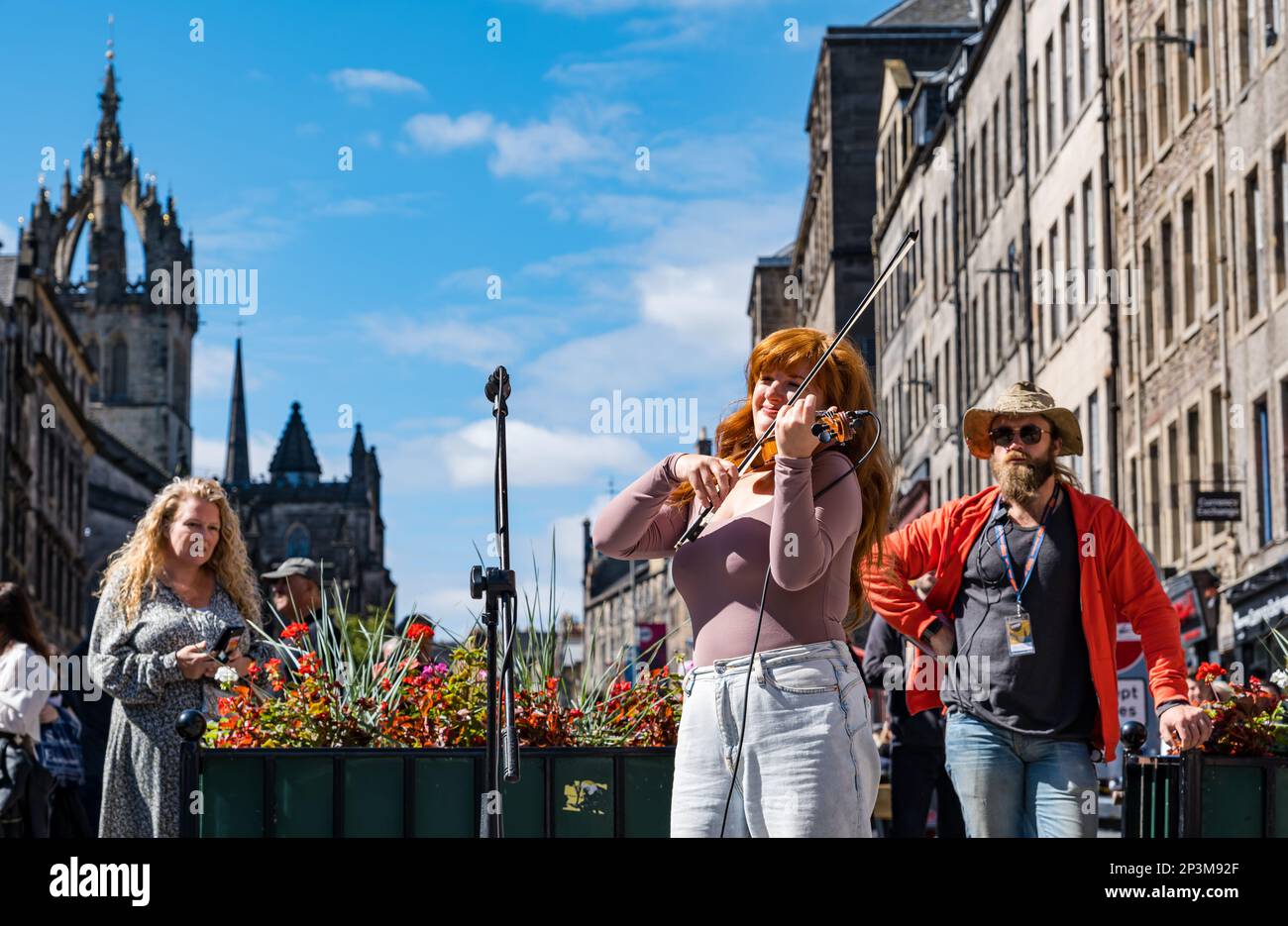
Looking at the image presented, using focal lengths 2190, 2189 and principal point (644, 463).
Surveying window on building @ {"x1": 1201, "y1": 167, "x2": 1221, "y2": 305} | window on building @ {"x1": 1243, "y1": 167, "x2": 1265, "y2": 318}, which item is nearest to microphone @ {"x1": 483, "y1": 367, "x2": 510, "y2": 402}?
window on building @ {"x1": 1243, "y1": 167, "x2": 1265, "y2": 318}

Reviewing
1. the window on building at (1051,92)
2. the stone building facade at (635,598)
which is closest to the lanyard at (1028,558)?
the window on building at (1051,92)

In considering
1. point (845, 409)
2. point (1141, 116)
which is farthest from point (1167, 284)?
point (845, 409)

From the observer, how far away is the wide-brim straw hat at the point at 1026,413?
6684 millimetres

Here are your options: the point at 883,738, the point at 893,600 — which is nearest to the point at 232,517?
the point at 893,600

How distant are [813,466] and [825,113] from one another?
6694cm

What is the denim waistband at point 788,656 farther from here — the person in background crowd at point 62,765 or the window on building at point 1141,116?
the window on building at point 1141,116

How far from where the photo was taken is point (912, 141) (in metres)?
56.6

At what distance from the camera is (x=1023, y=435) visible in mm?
6660

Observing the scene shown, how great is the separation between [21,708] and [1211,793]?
6217mm

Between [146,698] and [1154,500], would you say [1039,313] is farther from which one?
[146,698]

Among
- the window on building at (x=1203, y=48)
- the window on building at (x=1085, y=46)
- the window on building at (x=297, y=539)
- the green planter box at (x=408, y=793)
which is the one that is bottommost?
the green planter box at (x=408, y=793)

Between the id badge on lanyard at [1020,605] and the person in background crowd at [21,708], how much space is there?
17.9 feet
